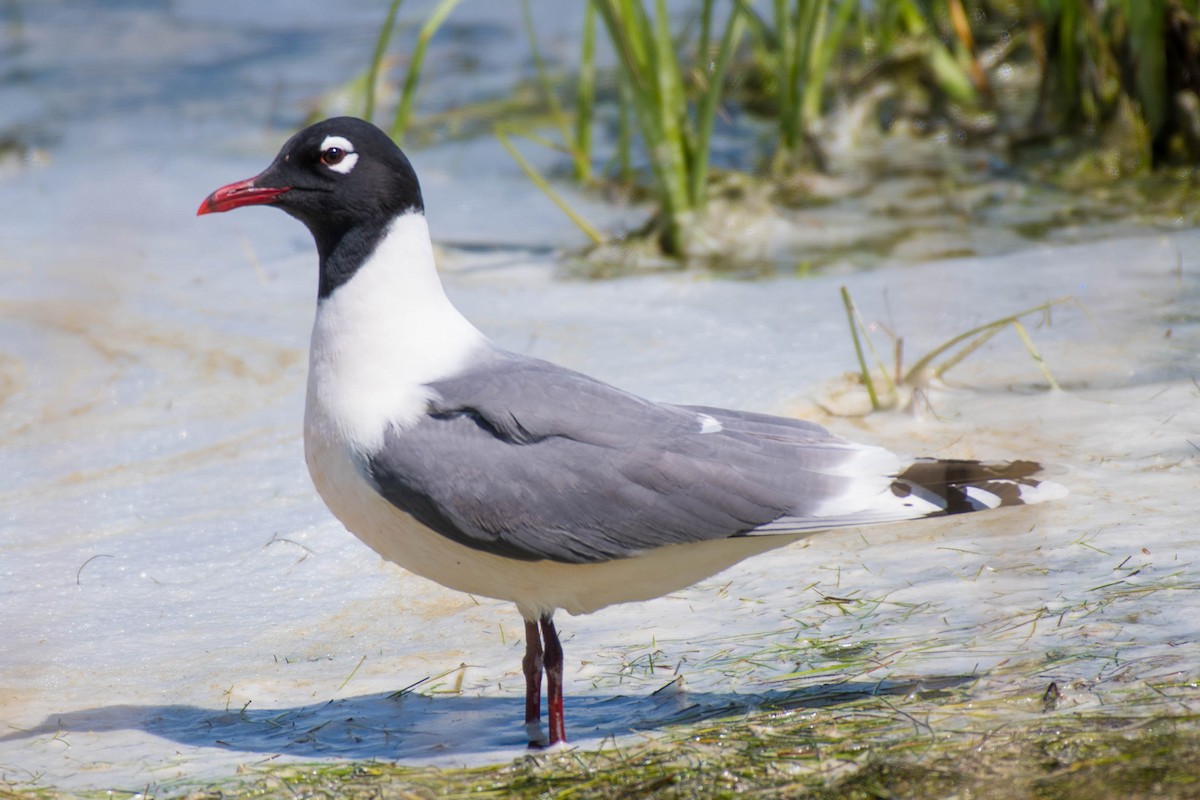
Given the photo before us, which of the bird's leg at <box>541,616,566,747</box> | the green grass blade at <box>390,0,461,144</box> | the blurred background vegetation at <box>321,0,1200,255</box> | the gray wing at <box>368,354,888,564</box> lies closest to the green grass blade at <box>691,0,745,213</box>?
the blurred background vegetation at <box>321,0,1200,255</box>

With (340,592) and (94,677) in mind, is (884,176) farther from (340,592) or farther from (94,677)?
(94,677)

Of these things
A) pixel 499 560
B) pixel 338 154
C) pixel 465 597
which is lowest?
pixel 465 597

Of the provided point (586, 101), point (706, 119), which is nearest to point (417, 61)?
→ point (586, 101)

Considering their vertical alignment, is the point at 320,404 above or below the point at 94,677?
above

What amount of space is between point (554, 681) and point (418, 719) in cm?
33

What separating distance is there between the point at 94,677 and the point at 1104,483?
2.46 meters

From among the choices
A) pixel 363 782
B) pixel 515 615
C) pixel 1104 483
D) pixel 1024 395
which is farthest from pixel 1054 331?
pixel 363 782

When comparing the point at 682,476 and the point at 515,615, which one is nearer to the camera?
the point at 682,476

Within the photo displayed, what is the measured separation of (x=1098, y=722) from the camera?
8.07 feet

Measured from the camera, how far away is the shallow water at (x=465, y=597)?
292 cm

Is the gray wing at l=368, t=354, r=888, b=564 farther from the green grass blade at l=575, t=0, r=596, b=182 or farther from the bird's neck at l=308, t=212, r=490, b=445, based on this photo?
the green grass blade at l=575, t=0, r=596, b=182

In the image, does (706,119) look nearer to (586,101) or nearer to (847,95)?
(586,101)

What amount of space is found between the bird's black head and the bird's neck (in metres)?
0.05

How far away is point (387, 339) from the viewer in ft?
10.1
